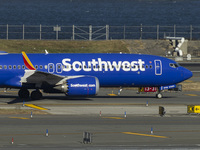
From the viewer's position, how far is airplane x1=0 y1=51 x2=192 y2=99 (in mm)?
55375

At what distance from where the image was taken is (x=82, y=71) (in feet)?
184

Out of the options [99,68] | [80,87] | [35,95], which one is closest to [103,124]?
[80,87]

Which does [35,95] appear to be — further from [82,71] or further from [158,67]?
[158,67]

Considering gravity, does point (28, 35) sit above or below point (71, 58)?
above

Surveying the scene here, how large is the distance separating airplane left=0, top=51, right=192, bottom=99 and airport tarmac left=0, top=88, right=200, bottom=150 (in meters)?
1.79

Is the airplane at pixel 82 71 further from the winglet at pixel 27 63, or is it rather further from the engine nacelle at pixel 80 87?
the engine nacelle at pixel 80 87

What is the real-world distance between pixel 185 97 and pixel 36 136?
85.7 ft

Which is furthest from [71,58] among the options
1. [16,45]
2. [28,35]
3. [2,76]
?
[28,35]

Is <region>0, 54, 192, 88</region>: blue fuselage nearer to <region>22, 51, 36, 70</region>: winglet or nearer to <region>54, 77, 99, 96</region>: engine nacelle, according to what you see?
<region>22, 51, 36, 70</region>: winglet

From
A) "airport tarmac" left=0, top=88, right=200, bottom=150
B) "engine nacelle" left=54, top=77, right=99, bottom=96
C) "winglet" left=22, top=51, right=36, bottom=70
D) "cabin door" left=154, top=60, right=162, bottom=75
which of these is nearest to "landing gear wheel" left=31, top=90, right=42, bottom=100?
"airport tarmac" left=0, top=88, right=200, bottom=150

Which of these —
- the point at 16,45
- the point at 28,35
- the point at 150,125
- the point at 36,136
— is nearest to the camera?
the point at 36,136

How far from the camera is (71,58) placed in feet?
185

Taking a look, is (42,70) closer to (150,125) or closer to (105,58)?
(105,58)

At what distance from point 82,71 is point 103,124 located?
13674 millimetres
